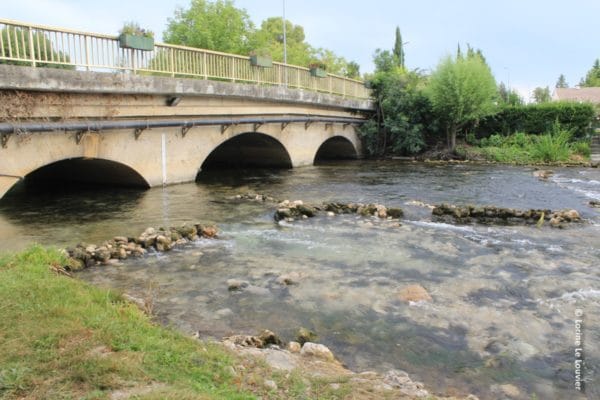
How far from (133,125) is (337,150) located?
1903 centimetres

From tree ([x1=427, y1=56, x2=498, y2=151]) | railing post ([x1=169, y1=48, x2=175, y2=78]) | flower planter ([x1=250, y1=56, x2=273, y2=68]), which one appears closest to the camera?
railing post ([x1=169, y1=48, x2=175, y2=78])

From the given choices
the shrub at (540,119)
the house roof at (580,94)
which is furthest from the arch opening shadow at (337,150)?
the house roof at (580,94)

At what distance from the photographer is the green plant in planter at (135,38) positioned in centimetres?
1314

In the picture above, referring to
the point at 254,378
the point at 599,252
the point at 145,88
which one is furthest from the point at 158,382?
the point at 145,88

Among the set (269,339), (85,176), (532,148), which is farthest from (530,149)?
(269,339)

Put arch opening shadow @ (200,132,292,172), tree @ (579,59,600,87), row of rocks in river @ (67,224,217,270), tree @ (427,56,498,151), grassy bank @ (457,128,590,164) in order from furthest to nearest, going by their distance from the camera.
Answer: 1. tree @ (579,59,600,87)
2. tree @ (427,56,498,151)
3. grassy bank @ (457,128,590,164)
4. arch opening shadow @ (200,132,292,172)
5. row of rocks in river @ (67,224,217,270)

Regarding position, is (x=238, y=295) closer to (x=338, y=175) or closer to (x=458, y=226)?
(x=458, y=226)

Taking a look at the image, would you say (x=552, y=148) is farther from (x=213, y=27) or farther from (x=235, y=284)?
(x=213, y=27)

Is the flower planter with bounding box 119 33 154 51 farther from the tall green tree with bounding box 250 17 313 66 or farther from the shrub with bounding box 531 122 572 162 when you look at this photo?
the tall green tree with bounding box 250 17 313 66

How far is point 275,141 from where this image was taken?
73.9 feet

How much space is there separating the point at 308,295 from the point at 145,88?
9.31 meters

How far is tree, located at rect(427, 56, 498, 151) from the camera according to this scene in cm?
2684

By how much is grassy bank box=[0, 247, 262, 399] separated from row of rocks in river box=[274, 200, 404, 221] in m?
6.64

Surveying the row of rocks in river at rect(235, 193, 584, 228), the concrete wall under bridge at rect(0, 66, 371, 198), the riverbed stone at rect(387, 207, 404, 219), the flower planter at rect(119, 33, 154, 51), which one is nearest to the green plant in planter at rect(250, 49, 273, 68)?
the concrete wall under bridge at rect(0, 66, 371, 198)
